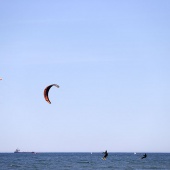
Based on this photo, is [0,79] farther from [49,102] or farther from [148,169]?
[148,169]

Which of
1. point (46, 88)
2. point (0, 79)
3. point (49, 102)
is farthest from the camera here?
point (46, 88)

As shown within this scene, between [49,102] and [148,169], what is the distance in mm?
38824

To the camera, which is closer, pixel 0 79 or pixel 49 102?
pixel 0 79

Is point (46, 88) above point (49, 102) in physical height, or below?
above

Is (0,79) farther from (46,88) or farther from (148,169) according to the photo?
(148,169)

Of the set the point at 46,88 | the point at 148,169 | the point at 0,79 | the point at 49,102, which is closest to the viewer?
the point at 0,79

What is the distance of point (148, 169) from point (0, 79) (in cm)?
4214

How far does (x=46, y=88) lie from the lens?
2041 centimetres

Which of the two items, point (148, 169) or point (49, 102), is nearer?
point (49, 102)

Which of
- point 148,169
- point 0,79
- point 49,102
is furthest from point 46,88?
point 148,169

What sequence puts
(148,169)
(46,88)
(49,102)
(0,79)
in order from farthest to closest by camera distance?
(148,169) → (46,88) → (49,102) → (0,79)

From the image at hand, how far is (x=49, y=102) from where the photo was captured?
18609 mm

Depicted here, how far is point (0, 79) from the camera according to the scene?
16203mm

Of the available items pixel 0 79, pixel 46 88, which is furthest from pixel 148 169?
pixel 0 79
